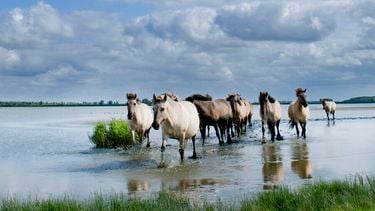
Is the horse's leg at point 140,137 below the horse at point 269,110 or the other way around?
below

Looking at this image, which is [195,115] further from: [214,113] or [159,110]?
[214,113]

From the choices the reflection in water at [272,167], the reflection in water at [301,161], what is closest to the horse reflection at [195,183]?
the reflection in water at [272,167]

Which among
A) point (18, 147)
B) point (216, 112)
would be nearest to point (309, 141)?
point (216, 112)

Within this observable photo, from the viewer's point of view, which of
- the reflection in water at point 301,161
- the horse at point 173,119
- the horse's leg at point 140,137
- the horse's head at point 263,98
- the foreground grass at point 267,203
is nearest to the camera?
the foreground grass at point 267,203

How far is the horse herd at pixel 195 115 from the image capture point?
1748cm

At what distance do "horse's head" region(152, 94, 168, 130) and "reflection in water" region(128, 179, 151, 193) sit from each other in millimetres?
2553

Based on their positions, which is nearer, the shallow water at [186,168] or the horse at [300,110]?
the shallow water at [186,168]

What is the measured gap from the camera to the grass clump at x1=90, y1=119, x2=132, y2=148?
24234 millimetres

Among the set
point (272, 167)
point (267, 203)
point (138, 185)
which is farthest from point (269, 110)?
point (267, 203)

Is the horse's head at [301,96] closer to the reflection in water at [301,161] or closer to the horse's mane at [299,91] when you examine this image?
the horse's mane at [299,91]

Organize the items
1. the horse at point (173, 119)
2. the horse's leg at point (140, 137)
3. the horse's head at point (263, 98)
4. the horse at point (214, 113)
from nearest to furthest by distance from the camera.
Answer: the horse at point (173, 119)
the horse's leg at point (140, 137)
the horse at point (214, 113)
the horse's head at point (263, 98)

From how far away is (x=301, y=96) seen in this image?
28016 millimetres

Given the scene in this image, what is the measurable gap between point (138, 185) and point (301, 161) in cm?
616

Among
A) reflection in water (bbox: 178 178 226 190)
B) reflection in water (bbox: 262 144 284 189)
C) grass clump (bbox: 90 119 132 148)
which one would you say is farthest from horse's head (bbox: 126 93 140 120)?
reflection in water (bbox: 178 178 226 190)
